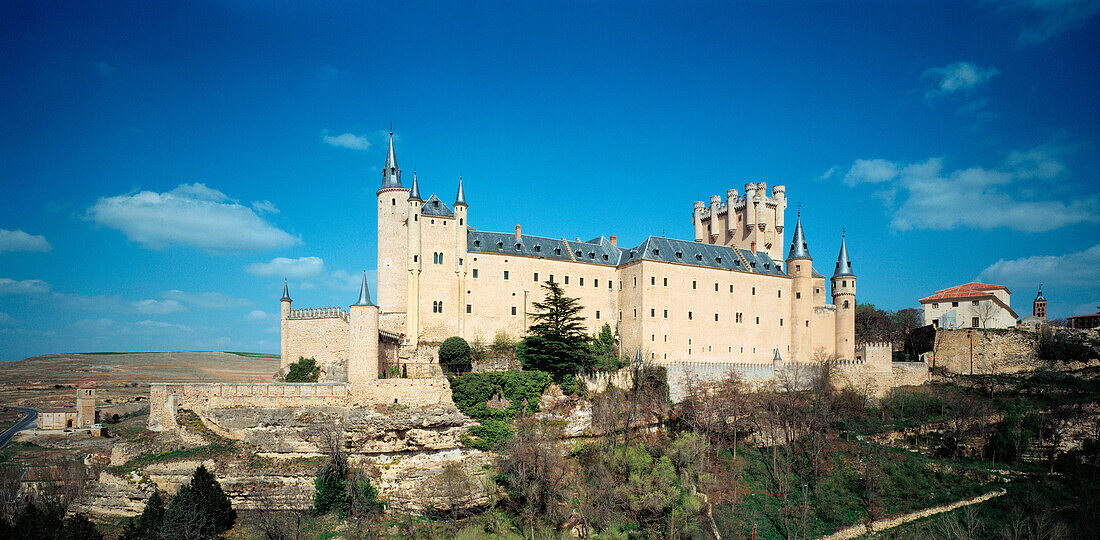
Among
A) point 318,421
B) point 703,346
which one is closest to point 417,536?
point 318,421

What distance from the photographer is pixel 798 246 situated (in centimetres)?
5656

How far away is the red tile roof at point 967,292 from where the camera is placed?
57.6 m

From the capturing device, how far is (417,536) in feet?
110

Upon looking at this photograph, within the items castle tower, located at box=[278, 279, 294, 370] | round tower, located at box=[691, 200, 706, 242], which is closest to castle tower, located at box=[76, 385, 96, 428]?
castle tower, located at box=[278, 279, 294, 370]

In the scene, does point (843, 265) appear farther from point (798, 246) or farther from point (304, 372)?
point (304, 372)

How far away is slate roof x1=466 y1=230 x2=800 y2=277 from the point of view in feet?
166

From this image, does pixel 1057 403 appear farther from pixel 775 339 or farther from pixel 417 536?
pixel 417 536

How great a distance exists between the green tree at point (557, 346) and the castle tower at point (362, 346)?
36.1 feet

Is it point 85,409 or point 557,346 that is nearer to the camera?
point 557,346

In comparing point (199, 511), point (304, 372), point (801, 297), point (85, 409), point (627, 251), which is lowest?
point (199, 511)

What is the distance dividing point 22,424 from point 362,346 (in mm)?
55398

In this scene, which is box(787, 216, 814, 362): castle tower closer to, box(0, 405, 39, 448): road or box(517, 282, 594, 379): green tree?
box(517, 282, 594, 379): green tree

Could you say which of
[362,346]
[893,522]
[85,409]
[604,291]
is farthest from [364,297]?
[85,409]

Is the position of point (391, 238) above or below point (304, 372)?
above
